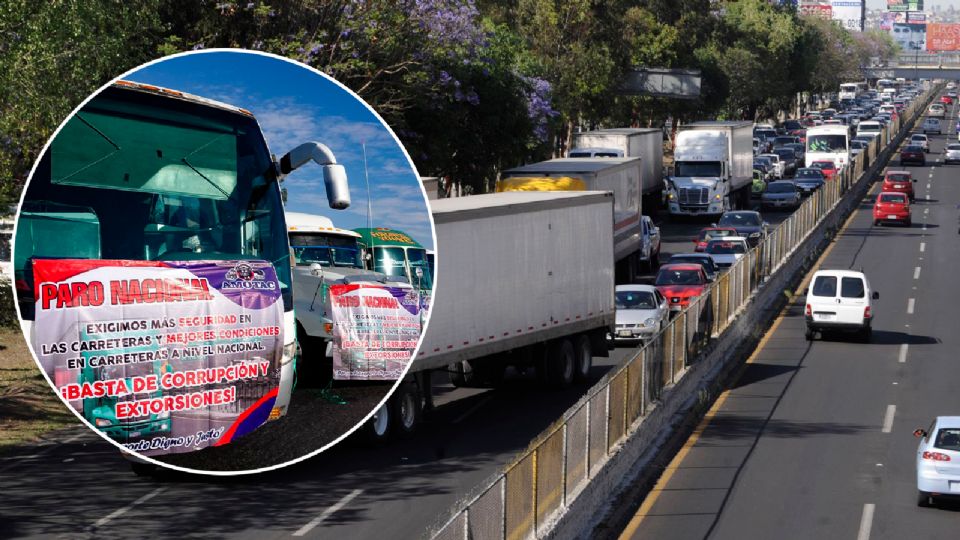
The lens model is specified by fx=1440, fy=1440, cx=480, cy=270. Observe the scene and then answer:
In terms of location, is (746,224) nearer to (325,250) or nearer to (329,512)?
(329,512)

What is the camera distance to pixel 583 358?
95.5 feet

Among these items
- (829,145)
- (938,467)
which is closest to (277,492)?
(938,467)

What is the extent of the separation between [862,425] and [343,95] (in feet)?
75.6

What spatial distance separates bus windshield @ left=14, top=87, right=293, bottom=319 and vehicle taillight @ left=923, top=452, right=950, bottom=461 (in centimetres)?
1746

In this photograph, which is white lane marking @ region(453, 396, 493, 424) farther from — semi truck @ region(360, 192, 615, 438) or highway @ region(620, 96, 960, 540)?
highway @ region(620, 96, 960, 540)

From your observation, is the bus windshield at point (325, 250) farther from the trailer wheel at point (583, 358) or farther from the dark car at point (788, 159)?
the dark car at point (788, 159)

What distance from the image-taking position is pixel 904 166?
102 metres

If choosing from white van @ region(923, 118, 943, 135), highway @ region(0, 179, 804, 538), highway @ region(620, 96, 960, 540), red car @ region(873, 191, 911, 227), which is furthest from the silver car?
white van @ region(923, 118, 943, 135)

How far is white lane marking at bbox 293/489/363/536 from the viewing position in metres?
17.0

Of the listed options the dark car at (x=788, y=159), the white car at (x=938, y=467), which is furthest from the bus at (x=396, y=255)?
the dark car at (x=788, y=159)

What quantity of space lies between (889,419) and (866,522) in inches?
311

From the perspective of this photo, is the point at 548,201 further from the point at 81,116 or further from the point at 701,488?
the point at 81,116

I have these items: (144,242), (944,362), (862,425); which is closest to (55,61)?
(862,425)

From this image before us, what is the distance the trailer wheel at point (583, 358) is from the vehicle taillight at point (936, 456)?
976 cm
